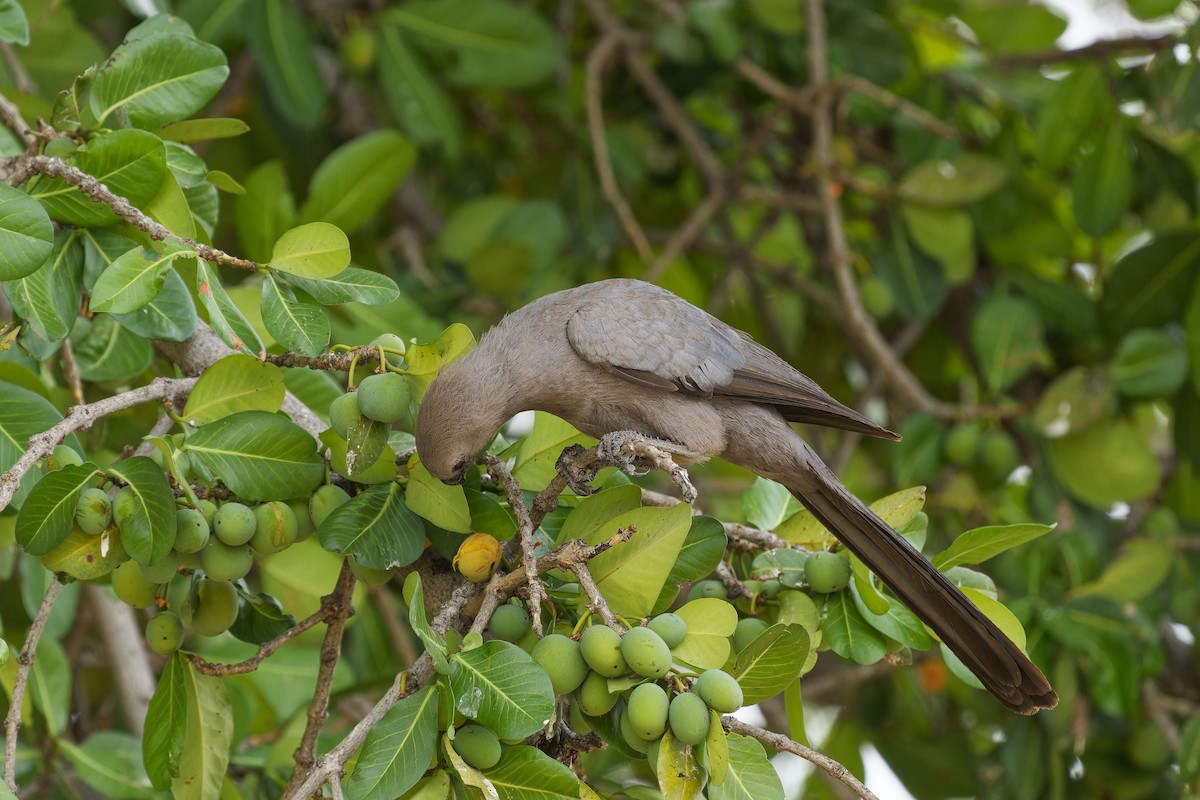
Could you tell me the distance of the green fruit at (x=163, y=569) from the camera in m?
2.11

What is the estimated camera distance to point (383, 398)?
6.97ft

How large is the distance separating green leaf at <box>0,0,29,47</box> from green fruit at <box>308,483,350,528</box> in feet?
4.07

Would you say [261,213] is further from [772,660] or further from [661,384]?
[772,660]

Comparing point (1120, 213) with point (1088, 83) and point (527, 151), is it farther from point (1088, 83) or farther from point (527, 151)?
point (527, 151)

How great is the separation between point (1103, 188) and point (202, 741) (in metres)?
3.63

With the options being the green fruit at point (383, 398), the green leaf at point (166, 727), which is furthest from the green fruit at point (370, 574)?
the green leaf at point (166, 727)

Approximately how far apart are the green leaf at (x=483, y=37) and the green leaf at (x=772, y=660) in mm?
2876

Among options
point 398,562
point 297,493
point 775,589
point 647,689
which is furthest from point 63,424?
point 775,589

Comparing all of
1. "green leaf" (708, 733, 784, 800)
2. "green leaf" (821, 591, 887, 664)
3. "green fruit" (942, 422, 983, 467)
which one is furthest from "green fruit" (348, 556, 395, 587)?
"green fruit" (942, 422, 983, 467)

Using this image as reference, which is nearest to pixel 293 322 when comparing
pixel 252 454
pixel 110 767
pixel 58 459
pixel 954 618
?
pixel 252 454

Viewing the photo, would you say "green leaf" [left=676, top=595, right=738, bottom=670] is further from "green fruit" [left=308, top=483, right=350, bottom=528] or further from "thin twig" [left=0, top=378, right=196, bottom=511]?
"thin twig" [left=0, top=378, right=196, bottom=511]

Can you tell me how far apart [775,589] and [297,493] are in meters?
0.95

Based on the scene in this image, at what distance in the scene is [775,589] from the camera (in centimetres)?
240

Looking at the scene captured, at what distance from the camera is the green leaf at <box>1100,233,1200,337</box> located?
4.34 m
